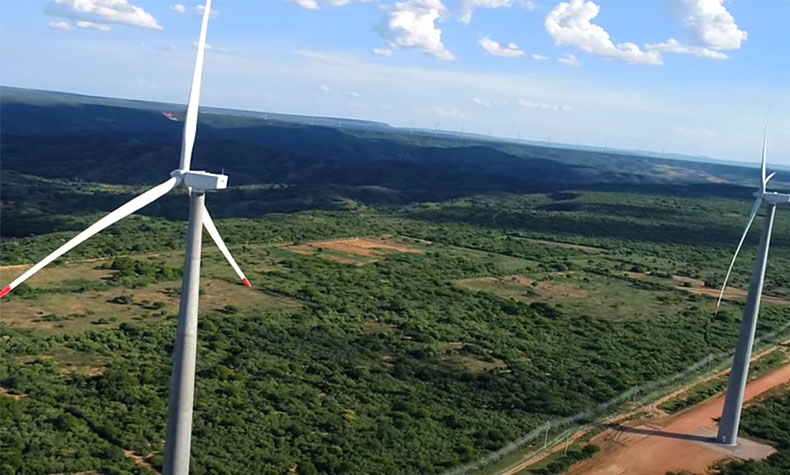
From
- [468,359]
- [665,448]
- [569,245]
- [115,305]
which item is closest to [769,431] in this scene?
[665,448]

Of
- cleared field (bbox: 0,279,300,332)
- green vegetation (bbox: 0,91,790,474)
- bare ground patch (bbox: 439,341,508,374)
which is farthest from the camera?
cleared field (bbox: 0,279,300,332)

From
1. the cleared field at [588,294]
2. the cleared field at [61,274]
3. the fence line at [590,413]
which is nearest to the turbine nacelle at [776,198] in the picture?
the fence line at [590,413]

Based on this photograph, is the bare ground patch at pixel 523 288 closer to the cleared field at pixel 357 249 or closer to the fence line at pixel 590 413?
the cleared field at pixel 357 249

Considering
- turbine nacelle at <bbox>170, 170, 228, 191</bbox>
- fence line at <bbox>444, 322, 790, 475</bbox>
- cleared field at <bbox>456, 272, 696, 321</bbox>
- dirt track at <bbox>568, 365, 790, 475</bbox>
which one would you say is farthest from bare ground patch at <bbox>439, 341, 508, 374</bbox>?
turbine nacelle at <bbox>170, 170, 228, 191</bbox>

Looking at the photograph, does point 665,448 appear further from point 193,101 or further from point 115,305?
point 115,305

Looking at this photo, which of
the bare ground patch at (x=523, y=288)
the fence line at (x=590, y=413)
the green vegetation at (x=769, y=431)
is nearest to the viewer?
the fence line at (x=590, y=413)

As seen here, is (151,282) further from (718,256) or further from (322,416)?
(718,256)

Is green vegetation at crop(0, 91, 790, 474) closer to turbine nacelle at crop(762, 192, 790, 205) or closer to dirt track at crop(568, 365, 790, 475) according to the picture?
dirt track at crop(568, 365, 790, 475)
